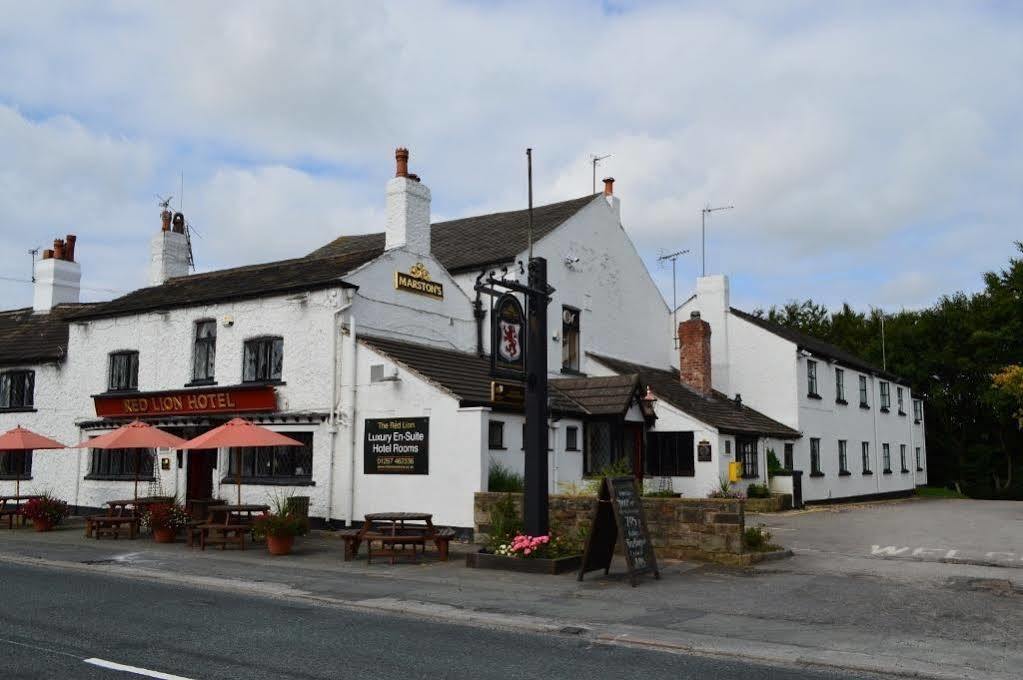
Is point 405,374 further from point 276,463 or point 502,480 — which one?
point 276,463

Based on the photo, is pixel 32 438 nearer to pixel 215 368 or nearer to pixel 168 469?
pixel 168 469

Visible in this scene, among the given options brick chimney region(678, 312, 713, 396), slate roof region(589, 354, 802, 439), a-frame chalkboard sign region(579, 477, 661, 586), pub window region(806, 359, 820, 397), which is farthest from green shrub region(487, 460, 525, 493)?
pub window region(806, 359, 820, 397)

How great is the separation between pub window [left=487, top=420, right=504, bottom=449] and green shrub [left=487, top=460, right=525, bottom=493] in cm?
42

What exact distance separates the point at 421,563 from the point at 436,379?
467cm

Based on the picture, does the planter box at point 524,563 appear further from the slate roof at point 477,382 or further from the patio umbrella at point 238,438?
the patio umbrella at point 238,438

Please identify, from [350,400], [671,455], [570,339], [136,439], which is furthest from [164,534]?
[671,455]

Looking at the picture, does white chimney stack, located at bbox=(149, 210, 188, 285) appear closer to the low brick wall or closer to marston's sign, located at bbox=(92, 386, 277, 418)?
marston's sign, located at bbox=(92, 386, 277, 418)

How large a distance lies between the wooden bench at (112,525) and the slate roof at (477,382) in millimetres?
6328

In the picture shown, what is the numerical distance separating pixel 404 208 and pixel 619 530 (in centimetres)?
1213

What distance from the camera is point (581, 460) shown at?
2234 cm

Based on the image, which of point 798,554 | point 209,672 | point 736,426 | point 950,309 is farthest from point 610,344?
point 950,309

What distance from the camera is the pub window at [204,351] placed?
2195 cm

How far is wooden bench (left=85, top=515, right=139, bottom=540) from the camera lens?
18484mm

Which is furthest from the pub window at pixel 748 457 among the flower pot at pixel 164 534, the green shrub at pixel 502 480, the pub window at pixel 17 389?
the pub window at pixel 17 389
